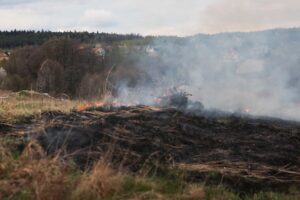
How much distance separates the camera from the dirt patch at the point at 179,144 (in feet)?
24.0

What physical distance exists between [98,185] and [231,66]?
2199cm

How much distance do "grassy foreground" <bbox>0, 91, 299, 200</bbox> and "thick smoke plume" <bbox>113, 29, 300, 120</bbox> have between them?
14.5 m

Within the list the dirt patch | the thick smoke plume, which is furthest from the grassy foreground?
the thick smoke plume

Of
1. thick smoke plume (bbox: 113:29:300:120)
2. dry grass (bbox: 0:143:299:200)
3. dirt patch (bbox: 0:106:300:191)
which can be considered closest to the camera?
dry grass (bbox: 0:143:299:200)

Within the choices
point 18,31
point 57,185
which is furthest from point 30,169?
point 18,31

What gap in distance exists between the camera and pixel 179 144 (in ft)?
28.7

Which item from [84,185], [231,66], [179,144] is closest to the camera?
[84,185]

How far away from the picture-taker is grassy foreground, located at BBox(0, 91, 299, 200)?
574cm

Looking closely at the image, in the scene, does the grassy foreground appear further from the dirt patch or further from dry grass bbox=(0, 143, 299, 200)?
the dirt patch

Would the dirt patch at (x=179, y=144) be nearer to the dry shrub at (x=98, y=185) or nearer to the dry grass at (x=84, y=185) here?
the dry grass at (x=84, y=185)

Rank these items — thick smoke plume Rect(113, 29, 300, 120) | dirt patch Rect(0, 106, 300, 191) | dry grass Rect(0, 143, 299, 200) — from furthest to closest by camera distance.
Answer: thick smoke plume Rect(113, 29, 300, 120)
dirt patch Rect(0, 106, 300, 191)
dry grass Rect(0, 143, 299, 200)

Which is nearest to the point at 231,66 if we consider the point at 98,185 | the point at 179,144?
the point at 179,144

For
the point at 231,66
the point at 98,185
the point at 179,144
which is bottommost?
the point at 179,144

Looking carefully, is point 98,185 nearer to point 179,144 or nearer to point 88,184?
point 88,184
